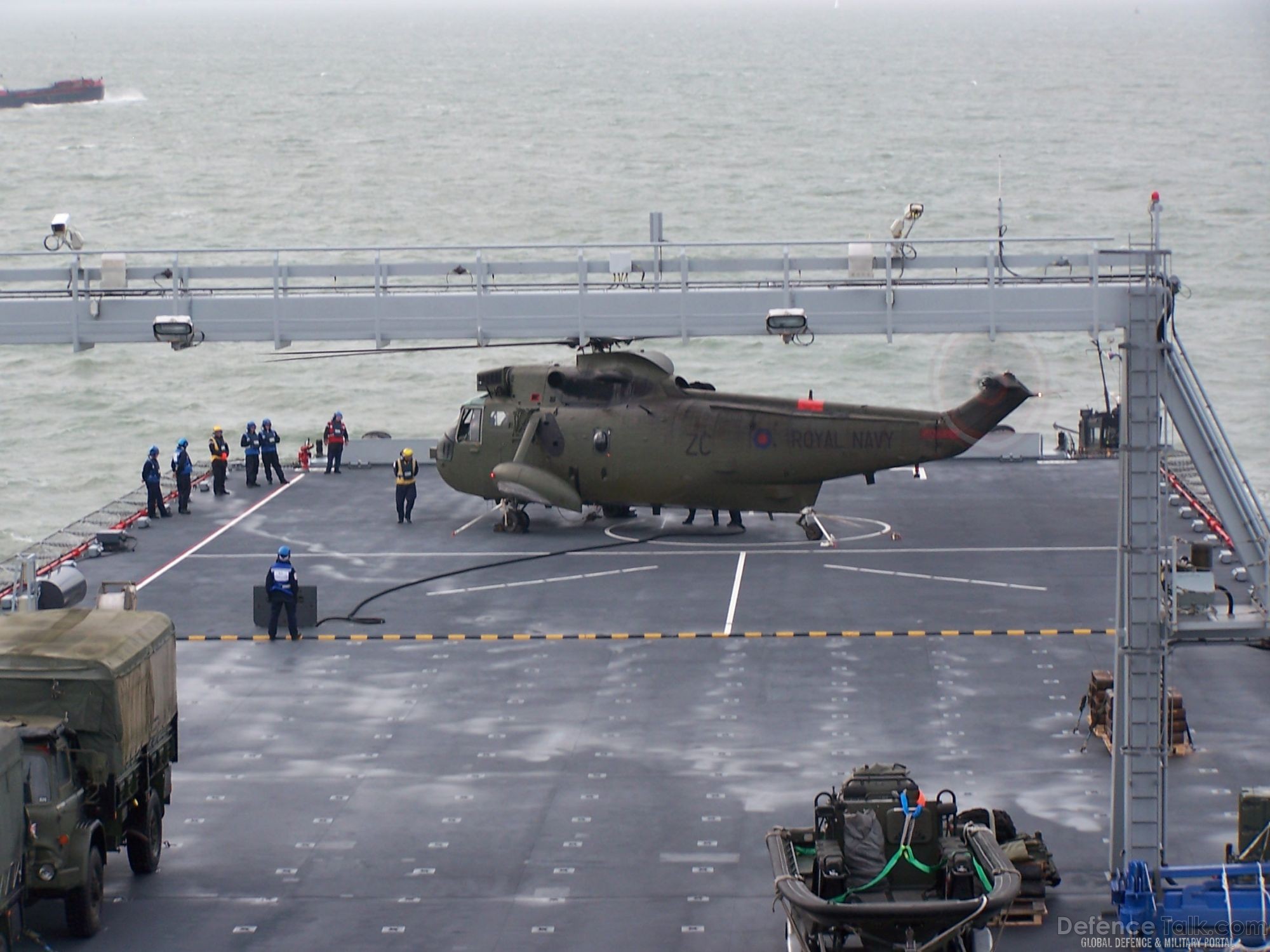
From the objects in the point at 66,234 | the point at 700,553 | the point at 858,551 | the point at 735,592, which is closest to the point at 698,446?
the point at 700,553

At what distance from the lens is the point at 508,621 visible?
101 feet

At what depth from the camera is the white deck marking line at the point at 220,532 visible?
3409cm

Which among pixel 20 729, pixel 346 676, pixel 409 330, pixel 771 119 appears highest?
pixel 771 119

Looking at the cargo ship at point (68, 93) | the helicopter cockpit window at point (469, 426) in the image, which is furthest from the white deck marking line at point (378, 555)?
the cargo ship at point (68, 93)

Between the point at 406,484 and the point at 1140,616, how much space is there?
21.1 m

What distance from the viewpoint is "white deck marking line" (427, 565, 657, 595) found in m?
32.8

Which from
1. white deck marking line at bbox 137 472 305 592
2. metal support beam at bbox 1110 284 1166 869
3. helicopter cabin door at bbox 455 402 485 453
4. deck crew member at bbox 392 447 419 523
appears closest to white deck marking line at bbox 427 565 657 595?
helicopter cabin door at bbox 455 402 485 453

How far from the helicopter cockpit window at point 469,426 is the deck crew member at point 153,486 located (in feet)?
21.4

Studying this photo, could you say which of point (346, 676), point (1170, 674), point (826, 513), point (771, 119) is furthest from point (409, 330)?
point (771, 119)

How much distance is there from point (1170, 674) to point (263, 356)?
53527 mm

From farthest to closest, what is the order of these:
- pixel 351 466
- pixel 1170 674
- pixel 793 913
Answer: pixel 351 466 → pixel 1170 674 → pixel 793 913

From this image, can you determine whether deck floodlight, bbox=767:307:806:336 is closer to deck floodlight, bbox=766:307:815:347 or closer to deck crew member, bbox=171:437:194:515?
deck floodlight, bbox=766:307:815:347

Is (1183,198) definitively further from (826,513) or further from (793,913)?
(793,913)

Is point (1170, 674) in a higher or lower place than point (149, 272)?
lower
